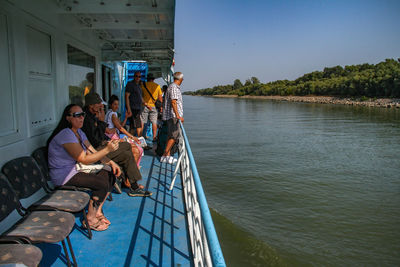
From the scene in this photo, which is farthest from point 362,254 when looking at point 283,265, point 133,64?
point 133,64

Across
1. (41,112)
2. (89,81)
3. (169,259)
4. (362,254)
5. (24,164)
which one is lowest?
(362,254)

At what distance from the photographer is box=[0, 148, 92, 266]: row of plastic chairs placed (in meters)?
2.06

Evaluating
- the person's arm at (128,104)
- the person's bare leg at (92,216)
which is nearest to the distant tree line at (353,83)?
the person's arm at (128,104)

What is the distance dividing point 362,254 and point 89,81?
7210 millimetres

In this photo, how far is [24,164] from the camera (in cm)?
308

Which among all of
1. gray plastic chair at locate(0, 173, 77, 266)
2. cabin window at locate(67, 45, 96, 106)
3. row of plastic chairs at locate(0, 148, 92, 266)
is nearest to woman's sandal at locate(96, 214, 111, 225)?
row of plastic chairs at locate(0, 148, 92, 266)

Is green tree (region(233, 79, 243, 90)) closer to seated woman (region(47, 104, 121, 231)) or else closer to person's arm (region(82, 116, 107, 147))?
person's arm (region(82, 116, 107, 147))

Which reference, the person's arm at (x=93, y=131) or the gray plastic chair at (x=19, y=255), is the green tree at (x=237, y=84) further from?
the gray plastic chair at (x=19, y=255)

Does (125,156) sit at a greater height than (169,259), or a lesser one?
greater

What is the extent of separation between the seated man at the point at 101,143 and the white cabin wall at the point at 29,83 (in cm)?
56

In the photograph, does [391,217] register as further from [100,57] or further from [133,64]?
[133,64]

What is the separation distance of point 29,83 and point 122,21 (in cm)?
222

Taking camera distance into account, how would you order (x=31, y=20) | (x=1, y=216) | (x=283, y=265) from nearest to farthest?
(x=1, y=216) < (x=31, y=20) < (x=283, y=265)

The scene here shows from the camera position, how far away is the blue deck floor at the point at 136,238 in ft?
9.17
